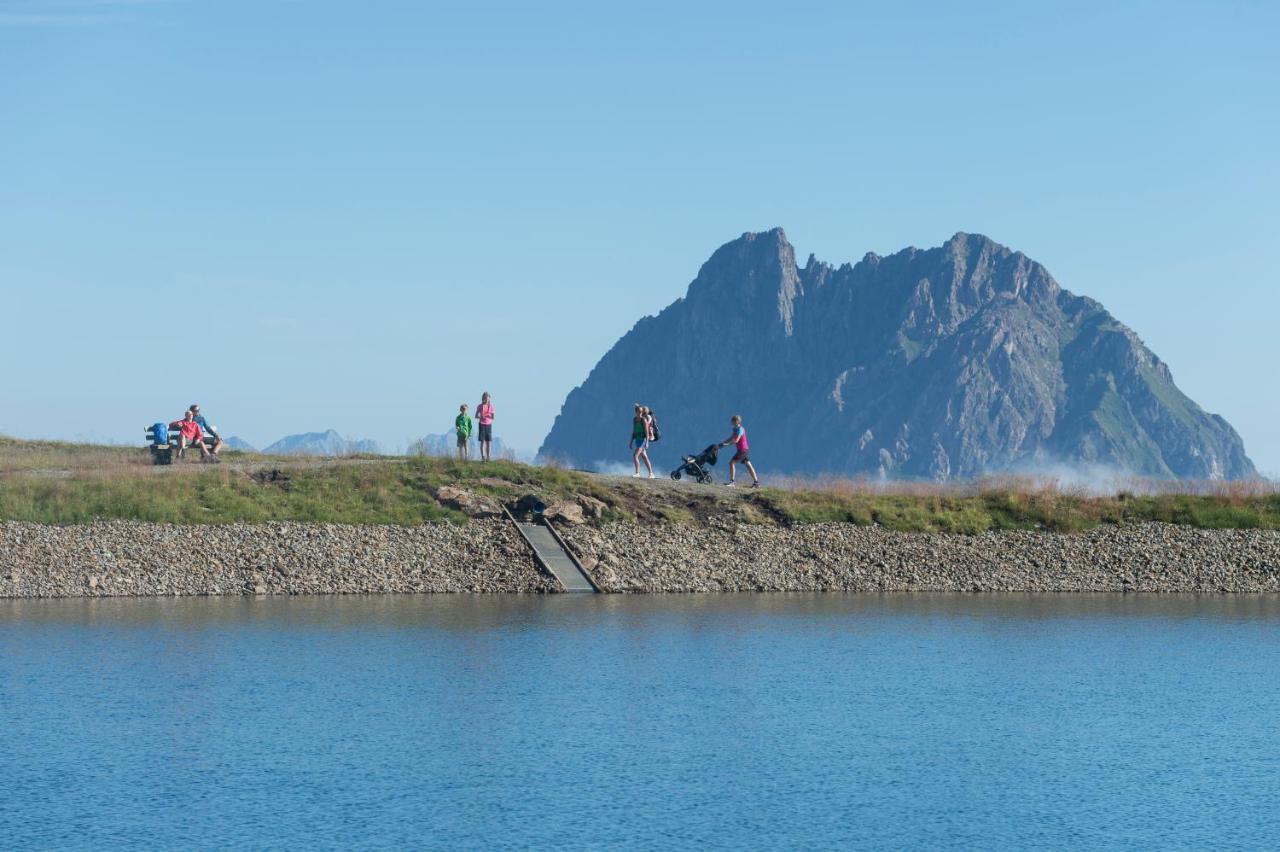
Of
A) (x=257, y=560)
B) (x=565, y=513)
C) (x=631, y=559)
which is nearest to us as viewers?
(x=257, y=560)

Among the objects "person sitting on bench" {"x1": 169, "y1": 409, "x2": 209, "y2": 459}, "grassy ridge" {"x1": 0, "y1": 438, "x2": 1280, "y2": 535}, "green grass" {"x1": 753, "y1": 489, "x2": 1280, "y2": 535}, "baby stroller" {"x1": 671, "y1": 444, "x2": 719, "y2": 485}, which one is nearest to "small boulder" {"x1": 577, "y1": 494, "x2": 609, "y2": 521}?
"grassy ridge" {"x1": 0, "y1": 438, "x2": 1280, "y2": 535}

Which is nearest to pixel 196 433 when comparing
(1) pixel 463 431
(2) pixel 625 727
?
(1) pixel 463 431

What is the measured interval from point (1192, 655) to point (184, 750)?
74.5ft

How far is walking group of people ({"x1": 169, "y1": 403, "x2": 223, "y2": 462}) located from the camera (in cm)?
5412

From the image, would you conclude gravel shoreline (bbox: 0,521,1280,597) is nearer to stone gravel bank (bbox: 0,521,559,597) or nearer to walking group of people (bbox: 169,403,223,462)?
stone gravel bank (bbox: 0,521,559,597)

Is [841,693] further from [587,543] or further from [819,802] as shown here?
[587,543]

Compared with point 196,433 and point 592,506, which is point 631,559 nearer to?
point 592,506

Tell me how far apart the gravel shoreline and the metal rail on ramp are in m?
0.39

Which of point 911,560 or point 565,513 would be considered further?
point 911,560

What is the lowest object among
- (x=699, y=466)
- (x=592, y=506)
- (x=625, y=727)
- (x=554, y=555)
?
(x=625, y=727)

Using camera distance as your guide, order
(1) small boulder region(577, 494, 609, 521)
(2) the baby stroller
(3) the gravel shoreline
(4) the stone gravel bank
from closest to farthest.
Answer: (4) the stone gravel bank, (3) the gravel shoreline, (1) small boulder region(577, 494, 609, 521), (2) the baby stroller

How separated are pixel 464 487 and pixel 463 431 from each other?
367 centimetres

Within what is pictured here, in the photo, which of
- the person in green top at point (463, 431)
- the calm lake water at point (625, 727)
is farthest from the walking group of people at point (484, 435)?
the calm lake water at point (625, 727)

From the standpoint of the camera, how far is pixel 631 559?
47.2 metres
